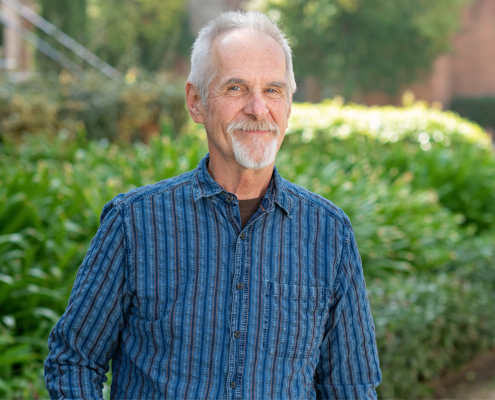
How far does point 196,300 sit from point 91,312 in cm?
27

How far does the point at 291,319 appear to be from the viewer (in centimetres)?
160

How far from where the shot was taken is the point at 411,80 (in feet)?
83.5

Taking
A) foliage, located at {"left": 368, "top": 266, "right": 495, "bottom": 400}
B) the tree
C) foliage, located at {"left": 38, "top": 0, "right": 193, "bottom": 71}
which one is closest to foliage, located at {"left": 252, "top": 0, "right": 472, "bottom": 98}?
foliage, located at {"left": 38, "top": 0, "right": 193, "bottom": 71}

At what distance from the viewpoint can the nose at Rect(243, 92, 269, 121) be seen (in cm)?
154

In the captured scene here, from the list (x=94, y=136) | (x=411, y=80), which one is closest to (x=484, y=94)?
(x=411, y=80)

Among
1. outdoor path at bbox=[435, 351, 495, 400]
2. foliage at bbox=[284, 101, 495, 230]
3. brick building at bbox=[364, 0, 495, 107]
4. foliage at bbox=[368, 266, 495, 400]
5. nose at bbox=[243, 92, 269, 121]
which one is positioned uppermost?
brick building at bbox=[364, 0, 495, 107]

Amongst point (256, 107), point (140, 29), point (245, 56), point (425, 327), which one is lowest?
point (425, 327)

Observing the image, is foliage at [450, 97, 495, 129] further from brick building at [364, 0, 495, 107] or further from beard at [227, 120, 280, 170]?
beard at [227, 120, 280, 170]

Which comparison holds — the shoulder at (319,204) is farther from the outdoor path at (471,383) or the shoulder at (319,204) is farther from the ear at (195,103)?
the outdoor path at (471,383)

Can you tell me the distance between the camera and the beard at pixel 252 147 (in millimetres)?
1553

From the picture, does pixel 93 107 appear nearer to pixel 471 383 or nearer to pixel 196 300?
pixel 471 383

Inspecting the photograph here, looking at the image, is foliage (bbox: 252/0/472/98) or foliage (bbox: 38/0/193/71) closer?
foliage (bbox: 252/0/472/98)

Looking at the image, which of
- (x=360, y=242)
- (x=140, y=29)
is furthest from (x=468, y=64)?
(x=360, y=242)

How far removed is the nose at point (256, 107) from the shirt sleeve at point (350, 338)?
40cm
